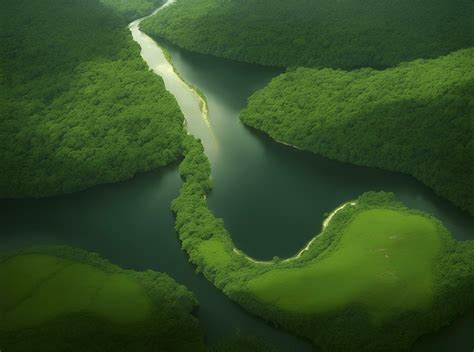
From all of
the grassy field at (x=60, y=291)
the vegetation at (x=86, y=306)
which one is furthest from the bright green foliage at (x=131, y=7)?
the grassy field at (x=60, y=291)

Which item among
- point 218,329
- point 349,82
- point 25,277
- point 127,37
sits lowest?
point 218,329

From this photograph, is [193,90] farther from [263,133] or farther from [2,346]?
[2,346]

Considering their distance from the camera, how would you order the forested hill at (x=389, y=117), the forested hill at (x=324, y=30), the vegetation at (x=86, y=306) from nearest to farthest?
the vegetation at (x=86, y=306) < the forested hill at (x=389, y=117) < the forested hill at (x=324, y=30)

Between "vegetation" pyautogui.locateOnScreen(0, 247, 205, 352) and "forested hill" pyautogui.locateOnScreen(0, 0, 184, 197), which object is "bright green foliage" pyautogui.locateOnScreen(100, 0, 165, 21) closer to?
"forested hill" pyautogui.locateOnScreen(0, 0, 184, 197)

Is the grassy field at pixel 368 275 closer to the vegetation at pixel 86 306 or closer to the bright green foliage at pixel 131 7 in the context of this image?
the vegetation at pixel 86 306

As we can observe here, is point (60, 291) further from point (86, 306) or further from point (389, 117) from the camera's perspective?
point (389, 117)

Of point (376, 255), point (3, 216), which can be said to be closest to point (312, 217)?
point (376, 255)

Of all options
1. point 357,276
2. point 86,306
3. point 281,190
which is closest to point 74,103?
point 281,190
